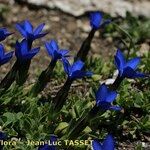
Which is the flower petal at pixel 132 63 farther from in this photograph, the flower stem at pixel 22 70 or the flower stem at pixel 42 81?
the flower stem at pixel 22 70

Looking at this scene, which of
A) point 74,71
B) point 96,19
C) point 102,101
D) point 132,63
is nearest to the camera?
point 102,101

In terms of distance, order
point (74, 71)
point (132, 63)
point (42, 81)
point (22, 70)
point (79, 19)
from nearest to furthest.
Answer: point (74, 71)
point (132, 63)
point (22, 70)
point (42, 81)
point (79, 19)

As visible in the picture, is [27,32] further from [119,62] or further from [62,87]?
[119,62]

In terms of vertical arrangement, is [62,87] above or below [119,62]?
below

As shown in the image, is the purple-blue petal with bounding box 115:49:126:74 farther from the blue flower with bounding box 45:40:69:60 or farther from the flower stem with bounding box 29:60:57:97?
the flower stem with bounding box 29:60:57:97

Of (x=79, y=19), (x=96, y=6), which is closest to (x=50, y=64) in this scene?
(x=79, y=19)

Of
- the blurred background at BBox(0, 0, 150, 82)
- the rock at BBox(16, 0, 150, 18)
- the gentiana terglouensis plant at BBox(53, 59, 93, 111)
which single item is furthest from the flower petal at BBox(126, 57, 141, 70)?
the rock at BBox(16, 0, 150, 18)

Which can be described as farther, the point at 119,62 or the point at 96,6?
the point at 96,6

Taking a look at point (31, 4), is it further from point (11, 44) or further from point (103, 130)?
point (103, 130)

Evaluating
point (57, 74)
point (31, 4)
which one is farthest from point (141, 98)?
point (31, 4)
